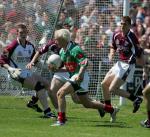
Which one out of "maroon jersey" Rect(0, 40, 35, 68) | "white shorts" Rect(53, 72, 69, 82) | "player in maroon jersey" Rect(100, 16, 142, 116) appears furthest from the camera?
"maroon jersey" Rect(0, 40, 35, 68)

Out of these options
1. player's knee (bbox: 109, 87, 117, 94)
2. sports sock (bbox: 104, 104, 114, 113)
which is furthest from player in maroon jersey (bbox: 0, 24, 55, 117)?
player's knee (bbox: 109, 87, 117, 94)

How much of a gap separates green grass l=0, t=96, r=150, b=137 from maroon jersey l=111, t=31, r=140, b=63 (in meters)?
1.23

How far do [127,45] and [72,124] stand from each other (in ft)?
8.15

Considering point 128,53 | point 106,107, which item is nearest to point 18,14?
point 128,53

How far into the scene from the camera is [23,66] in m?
14.6

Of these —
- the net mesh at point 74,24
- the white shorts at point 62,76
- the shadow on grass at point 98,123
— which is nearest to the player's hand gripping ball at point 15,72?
the white shorts at point 62,76

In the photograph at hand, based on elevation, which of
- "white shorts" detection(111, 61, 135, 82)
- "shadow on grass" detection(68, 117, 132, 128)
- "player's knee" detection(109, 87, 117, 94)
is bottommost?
"shadow on grass" detection(68, 117, 132, 128)

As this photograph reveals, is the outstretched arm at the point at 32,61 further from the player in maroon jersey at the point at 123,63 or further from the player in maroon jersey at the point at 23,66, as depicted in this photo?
the player in maroon jersey at the point at 123,63

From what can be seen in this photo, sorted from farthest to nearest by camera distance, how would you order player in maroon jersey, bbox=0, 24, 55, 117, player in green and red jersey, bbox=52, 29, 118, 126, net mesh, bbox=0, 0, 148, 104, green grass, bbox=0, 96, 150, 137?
net mesh, bbox=0, 0, 148, 104 → player in maroon jersey, bbox=0, 24, 55, 117 → player in green and red jersey, bbox=52, 29, 118, 126 → green grass, bbox=0, 96, 150, 137

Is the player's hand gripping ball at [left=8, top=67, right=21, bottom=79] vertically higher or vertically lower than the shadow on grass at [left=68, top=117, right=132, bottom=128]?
higher

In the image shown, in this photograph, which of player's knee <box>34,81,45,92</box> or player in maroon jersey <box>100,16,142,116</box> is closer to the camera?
player's knee <box>34,81,45,92</box>

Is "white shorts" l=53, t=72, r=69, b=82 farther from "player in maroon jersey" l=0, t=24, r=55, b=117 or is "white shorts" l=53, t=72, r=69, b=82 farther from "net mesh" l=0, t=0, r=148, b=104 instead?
"net mesh" l=0, t=0, r=148, b=104

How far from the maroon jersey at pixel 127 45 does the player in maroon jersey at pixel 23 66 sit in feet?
5.42

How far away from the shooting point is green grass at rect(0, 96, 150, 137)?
10773 mm
